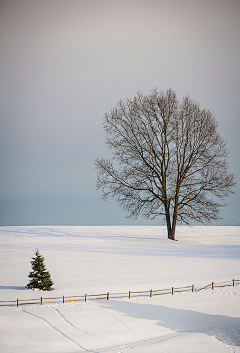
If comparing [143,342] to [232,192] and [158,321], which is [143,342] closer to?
[158,321]

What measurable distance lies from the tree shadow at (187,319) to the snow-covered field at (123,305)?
0.11 ft

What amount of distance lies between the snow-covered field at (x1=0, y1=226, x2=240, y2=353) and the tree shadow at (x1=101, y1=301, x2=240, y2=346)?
0.03m

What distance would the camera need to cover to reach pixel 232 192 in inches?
926

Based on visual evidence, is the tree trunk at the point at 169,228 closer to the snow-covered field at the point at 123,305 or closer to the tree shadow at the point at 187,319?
the snow-covered field at the point at 123,305

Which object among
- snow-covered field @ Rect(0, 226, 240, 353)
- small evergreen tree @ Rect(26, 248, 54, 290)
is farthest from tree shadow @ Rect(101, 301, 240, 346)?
small evergreen tree @ Rect(26, 248, 54, 290)

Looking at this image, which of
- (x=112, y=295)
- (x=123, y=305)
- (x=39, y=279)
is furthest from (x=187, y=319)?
(x=39, y=279)

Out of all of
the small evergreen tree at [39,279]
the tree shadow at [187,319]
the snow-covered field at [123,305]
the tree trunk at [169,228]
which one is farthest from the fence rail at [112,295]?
the tree trunk at [169,228]

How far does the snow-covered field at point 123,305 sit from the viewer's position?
888 centimetres

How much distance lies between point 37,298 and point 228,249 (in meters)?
14.6

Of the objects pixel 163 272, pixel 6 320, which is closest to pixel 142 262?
pixel 163 272

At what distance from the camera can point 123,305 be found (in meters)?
11.6

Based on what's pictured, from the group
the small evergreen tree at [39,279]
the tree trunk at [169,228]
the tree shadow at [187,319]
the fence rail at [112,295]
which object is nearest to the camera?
the tree shadow at [187,319]

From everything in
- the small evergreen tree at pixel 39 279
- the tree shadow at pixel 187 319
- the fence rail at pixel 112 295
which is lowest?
the tree shadow at pixel 187 319

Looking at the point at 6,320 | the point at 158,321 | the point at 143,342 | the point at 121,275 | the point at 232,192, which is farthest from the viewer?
the point at 232,192
